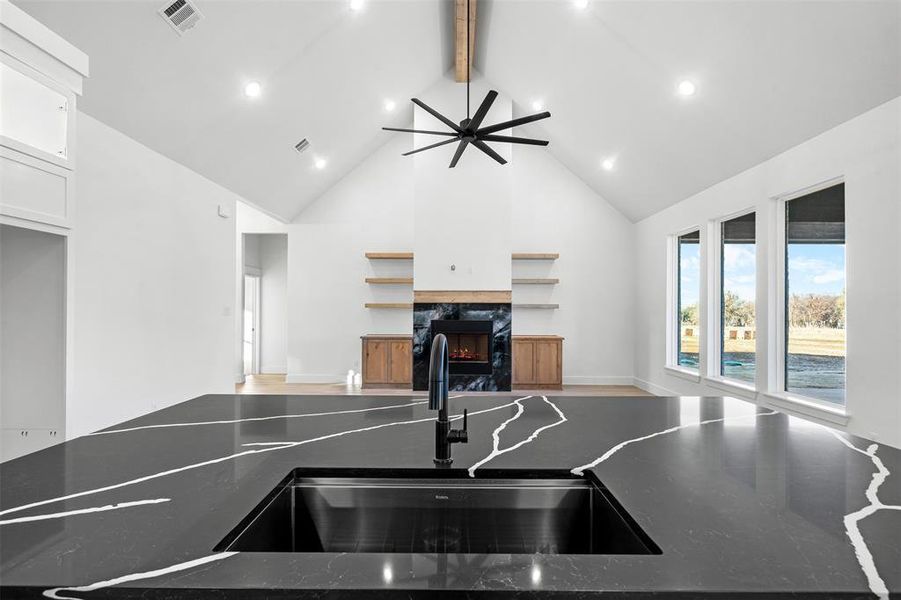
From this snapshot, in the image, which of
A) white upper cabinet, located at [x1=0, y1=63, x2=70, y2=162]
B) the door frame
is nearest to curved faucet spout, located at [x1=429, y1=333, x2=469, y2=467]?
white upper cabinet, located at [x1=0, y1=63, x2=70, y2=162]

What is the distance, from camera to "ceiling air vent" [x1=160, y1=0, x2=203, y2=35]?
3.33m

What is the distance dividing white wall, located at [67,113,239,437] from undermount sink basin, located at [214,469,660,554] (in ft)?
9.85

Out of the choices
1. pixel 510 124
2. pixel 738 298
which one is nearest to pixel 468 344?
pixel 738 298

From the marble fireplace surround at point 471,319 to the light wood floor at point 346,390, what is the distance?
0.88 ft

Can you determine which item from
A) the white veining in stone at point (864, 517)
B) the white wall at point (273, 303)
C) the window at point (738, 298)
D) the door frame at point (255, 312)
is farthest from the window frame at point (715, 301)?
the door frame at point (255, 312)

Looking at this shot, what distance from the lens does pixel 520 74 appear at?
6012 millimetres

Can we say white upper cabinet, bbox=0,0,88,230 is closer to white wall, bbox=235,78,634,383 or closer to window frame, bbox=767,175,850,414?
window frame, bbox=767,175,850,414

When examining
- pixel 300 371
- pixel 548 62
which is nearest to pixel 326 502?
pixel 548 62

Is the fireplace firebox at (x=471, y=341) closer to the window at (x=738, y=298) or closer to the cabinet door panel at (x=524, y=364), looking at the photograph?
the cabinet door panel at (x=524, y=364)

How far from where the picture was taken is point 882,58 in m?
3.03

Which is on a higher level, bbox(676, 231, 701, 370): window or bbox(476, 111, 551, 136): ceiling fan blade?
bbox(476, 111, 551, 136): ceiling fan blade

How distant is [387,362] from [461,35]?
4132mm

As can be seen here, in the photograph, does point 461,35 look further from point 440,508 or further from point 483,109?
point 440,508

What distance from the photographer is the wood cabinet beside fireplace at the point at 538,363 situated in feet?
22.9
